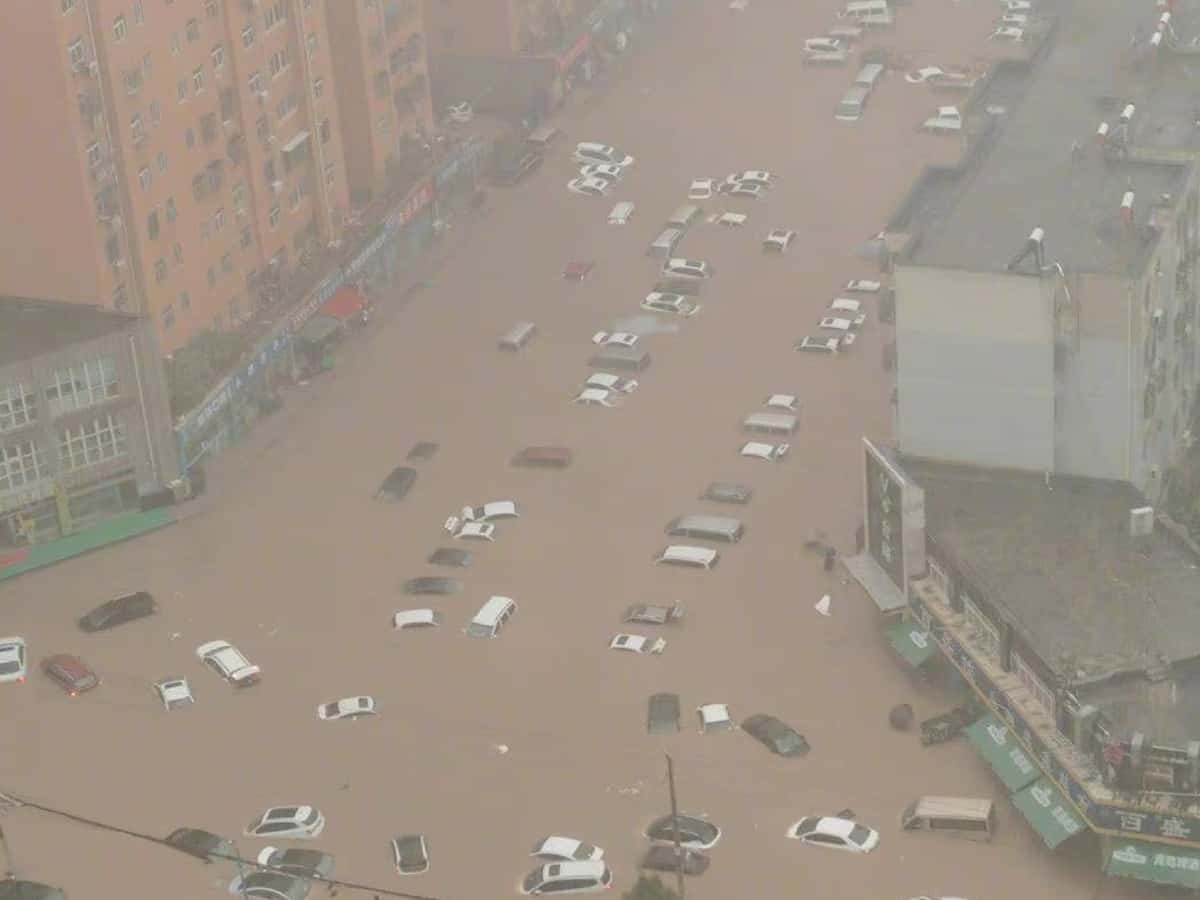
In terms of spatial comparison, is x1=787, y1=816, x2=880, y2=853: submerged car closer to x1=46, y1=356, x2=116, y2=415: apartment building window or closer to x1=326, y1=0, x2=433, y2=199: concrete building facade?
x1=46, y1=356, x2=116, y2=415: apartment building window

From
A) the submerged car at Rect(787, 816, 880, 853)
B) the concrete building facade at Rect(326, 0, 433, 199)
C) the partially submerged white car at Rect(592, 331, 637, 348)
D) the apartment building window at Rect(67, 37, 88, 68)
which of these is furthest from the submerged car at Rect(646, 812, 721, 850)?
the concrete building facade at Rect(326, 0, 433, 199)

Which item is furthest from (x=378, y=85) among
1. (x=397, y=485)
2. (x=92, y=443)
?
(x=92, y=443)

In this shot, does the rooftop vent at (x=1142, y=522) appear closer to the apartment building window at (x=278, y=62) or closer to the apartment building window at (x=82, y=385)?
the apartment building window at (x=82, y=385)

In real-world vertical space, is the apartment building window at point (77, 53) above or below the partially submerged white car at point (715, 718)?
above

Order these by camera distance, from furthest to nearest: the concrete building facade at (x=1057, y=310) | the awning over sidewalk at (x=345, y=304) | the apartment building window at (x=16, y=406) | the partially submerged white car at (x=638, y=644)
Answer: the awning over sidewalk at (x=345, y=304) → the apartment building window at (x=16, y=406) → the partially submerged white car at (x=638, y=644) → the concrete building facade at (x=1057, y=310)

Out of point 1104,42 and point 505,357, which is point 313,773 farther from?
point 1104,42

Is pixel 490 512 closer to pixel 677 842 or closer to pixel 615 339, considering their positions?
pixel 615 339

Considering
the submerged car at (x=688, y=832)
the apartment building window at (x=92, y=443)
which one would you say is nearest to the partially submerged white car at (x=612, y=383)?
the apartment building window at (x=92, y=443)

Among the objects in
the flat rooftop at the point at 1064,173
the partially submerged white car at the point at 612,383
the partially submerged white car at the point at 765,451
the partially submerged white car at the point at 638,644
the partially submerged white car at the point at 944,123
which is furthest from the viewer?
the partially submerged white car at the point at 944,123

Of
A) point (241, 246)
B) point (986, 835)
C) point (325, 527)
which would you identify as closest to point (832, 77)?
point (241, 246)
